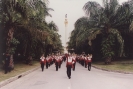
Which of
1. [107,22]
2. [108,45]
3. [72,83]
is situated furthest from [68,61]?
[108,45]

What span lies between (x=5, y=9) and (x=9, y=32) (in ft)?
10.1

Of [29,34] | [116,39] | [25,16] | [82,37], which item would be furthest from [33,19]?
[116,39]

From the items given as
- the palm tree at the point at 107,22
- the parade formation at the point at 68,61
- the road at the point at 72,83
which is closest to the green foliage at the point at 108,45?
the palm tree at the point at 107,22

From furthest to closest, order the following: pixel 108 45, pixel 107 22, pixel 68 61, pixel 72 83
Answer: pixel 108 45
pixel 107 22
pixel 68 61
pixel 72 83

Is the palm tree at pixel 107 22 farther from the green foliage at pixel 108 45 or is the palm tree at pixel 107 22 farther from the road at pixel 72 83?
the road at pixel 72 83

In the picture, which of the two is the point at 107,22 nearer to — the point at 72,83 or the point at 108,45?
the point at 108,45

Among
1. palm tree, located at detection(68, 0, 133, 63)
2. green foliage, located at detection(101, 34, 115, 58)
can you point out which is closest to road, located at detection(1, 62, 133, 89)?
palm tree, located at detection(68, 0, 133, 63)

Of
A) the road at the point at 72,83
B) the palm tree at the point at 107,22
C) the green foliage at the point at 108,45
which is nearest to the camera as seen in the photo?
the road at the point at 72,83

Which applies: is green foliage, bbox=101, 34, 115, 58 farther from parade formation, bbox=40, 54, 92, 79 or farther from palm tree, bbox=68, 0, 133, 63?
parade formation, bbox=40, 54, 92, 79

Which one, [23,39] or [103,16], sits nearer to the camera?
[23,39]

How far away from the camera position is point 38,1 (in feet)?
68.9

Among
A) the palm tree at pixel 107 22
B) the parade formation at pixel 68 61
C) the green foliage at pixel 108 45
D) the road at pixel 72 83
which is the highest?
the palm tree at pixel 107 22

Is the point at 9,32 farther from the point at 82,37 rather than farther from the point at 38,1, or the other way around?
the point at 82,37

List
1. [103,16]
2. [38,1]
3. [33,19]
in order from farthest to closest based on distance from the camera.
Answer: [103,16] → [33,19] → [38,1]
